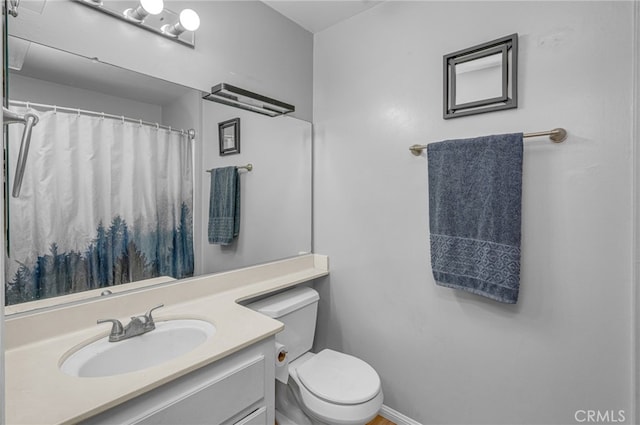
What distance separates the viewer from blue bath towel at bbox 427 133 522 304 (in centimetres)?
133

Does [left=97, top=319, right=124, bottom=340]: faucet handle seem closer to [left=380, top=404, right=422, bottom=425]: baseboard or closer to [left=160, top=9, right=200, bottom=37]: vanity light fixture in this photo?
[left=160, top=9, right=200, bottom=37]: vanity light fixture

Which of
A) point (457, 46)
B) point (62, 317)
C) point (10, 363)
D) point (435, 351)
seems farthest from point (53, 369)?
point (457, 46)

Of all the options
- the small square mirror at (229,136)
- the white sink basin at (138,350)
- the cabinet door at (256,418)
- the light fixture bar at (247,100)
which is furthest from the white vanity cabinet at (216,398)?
the light fixture bar at (247,100)

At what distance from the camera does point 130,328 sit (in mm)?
1132

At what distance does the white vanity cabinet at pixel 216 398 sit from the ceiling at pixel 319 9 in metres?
1.82

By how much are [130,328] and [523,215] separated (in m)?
1.64

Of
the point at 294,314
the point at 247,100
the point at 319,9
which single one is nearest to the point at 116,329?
the point at 294,314

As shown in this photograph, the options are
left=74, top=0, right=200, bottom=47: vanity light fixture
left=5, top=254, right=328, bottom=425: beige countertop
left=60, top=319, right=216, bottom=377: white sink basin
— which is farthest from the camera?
left=74, top=0, right=200, bottom=47: vanity light fixture

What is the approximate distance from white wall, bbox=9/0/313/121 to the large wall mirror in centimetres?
6

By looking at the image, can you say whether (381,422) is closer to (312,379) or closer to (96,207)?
(312,379)

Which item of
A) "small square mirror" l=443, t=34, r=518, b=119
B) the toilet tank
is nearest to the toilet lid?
the toilet tank

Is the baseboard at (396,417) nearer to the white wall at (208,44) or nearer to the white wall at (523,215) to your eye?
the white wall at (523,215)

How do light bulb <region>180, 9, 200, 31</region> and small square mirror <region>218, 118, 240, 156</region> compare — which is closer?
light bulb <region>180, 9, 200, 31</region>

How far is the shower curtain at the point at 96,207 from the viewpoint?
110 centimetres
